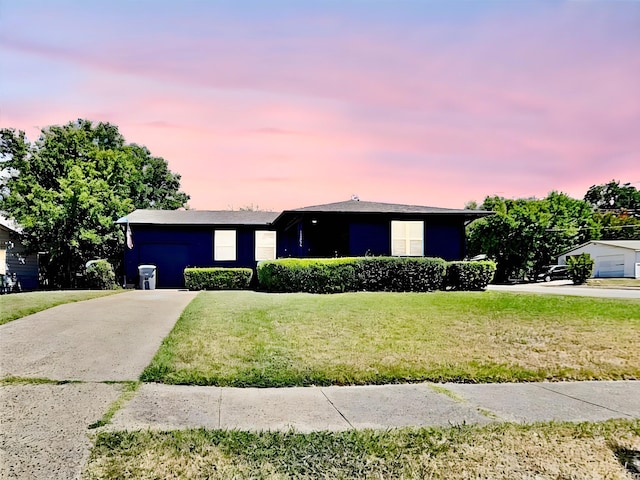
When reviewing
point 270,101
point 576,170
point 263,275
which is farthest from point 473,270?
point 270,101

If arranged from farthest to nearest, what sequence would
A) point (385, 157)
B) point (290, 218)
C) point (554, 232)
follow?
1. point (554, 232)
2. point (290, 218)
3. point (385, 157)

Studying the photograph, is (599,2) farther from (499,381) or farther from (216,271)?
(216,271)

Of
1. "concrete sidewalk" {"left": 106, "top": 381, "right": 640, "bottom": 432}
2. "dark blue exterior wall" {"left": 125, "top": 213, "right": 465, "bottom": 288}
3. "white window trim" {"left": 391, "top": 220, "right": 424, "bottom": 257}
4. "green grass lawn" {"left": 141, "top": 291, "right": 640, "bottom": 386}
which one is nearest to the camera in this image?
"concrete sidewalk" {"left": 106, "top": 381, "right": 640, "bottom": 432}

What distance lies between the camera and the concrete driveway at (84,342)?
6418 mm

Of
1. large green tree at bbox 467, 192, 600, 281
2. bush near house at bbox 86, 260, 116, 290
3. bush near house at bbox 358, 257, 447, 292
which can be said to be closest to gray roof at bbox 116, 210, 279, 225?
bush near house at bbox 86, 260, 116, 290

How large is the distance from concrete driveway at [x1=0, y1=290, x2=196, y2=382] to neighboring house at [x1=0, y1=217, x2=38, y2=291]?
600 inches

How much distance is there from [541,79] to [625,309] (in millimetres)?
8316

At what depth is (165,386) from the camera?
604cm

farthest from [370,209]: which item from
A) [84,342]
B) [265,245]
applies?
[84,342]

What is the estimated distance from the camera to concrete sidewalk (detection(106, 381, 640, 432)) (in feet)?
15.8

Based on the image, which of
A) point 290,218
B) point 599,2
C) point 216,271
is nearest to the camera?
point 599,2

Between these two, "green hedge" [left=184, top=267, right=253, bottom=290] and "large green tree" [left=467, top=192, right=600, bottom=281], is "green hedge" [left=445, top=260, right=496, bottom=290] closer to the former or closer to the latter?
"green hedge" [left=184, top=267, right=253, bottom=290]

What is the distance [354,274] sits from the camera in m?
16.8

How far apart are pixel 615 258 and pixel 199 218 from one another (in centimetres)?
3616
